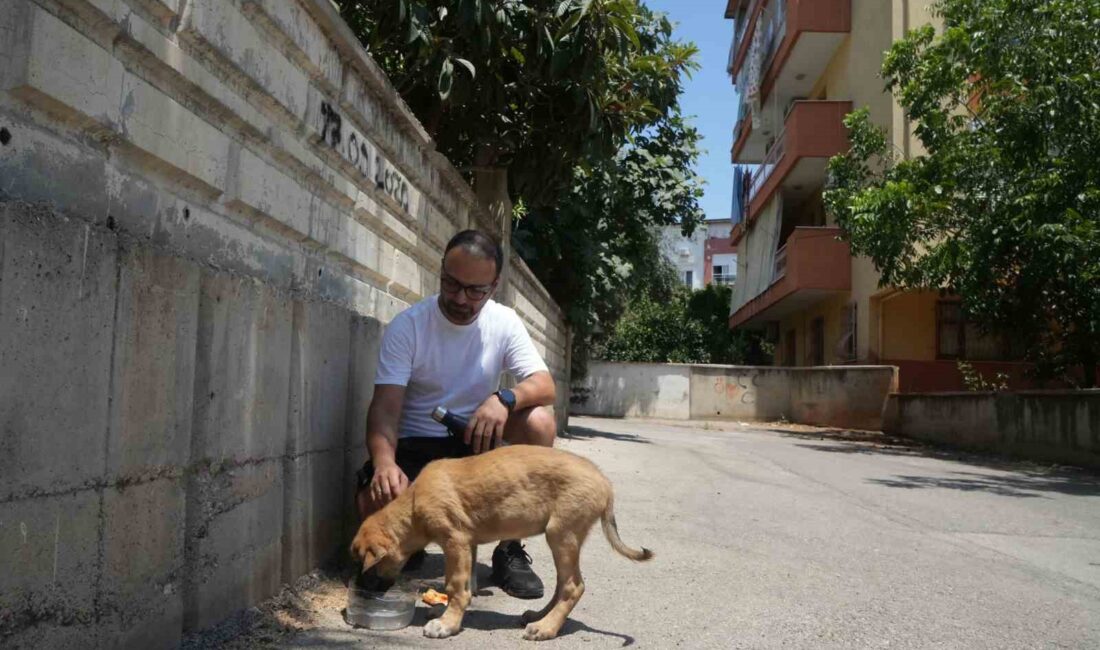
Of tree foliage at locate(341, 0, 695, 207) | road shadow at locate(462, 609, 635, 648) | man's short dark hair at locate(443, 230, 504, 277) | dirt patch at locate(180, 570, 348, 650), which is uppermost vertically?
tree foliage at locate(341, 0, 695, 207)

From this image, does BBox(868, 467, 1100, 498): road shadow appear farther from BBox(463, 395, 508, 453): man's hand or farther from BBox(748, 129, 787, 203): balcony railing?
BBox(748, 129, 787, 203): balcony railing

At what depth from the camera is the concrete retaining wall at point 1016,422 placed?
12.6 meters

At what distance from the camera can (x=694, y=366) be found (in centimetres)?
2912

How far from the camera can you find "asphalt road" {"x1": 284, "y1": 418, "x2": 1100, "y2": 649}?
374cm

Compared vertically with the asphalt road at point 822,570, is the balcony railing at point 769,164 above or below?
above

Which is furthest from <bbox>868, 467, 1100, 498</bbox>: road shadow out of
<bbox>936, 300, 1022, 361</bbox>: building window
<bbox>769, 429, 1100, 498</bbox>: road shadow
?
<bbox>936, 300, 1022, 361</bbox>: building window

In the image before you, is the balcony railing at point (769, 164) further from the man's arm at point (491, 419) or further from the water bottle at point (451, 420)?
the water bottle at point (451, 420)

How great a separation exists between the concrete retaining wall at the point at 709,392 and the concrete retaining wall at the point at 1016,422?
4904 mm

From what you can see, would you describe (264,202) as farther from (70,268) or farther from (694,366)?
(694,366)

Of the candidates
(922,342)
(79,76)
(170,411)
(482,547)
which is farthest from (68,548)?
(922,342)

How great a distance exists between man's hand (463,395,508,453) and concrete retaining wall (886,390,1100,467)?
11.3 m

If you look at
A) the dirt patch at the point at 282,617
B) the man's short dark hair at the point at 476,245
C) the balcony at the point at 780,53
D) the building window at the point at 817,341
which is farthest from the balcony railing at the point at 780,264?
the dirt patch at the point at 282,617

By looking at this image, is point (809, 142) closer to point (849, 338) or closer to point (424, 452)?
point (849, 338)

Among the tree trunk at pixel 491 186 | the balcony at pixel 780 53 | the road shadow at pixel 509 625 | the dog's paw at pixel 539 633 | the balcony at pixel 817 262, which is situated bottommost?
the road shadow at pixel 509 625
